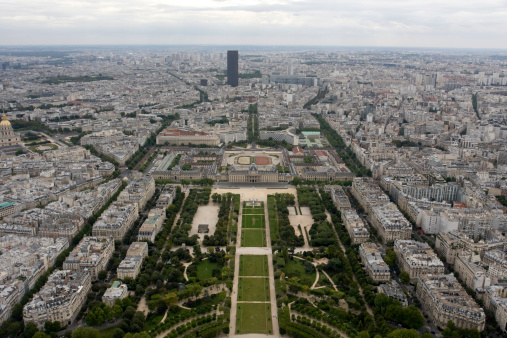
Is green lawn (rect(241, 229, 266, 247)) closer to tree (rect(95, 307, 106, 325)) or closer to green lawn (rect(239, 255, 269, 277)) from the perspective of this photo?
green lawn (rect(239, 255, 269, 277))

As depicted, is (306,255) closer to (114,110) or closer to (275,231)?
(275,231)

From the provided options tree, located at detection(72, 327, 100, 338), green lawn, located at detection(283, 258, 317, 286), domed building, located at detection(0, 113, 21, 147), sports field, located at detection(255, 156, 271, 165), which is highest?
domed building, located at detection(0, 113, 21, 147)

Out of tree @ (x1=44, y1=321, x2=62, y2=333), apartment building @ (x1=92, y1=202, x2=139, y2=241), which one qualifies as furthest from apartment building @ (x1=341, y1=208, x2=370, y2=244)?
tree @ (x1=44, y1=321, x2=62, y2=333)

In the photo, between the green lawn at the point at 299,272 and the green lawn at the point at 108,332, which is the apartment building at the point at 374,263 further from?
the green lawn at the point at 108,332

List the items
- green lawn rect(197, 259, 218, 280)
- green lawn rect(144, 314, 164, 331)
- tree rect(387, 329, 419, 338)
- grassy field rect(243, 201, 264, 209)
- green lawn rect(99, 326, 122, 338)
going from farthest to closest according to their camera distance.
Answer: grassy field rect(243, 201, 264, 209) < green lawn rect(197, 259, 218, 280) < green lawn rect(144, 314, 164, 331) < green lawn rect(99, 326, 122, 338) < tree rect(387, 329, 419, 338)

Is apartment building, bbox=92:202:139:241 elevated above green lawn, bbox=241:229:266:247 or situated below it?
above
